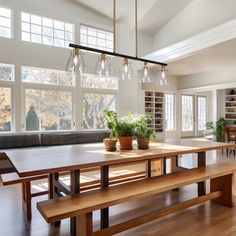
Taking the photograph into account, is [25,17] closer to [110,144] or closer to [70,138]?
[70,138]

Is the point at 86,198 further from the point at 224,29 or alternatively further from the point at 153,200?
the point at 224,29

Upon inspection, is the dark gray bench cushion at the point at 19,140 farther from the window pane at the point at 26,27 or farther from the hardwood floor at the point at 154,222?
the window pane at the point at 26,27

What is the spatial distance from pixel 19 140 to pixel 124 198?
13.4 ft

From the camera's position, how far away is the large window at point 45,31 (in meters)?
5.64

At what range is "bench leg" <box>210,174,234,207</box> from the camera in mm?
2811

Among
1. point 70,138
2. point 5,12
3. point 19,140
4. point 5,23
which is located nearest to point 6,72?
point 5,23

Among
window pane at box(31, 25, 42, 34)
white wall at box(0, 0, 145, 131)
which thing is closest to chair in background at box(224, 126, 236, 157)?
white wall at box(0, 0, 145, 131)

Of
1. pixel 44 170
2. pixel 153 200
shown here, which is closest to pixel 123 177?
pixel 153 200

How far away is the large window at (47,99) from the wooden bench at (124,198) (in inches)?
170

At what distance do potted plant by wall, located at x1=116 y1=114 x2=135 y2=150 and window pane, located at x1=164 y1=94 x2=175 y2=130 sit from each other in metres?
6.90

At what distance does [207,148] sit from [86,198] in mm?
1610

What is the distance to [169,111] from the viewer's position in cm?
940

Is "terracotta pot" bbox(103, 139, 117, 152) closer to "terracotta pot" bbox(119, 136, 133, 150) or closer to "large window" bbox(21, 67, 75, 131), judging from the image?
"terracotta pot" bbox(119, 136, 133, 150)

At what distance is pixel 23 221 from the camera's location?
2.46 metres
